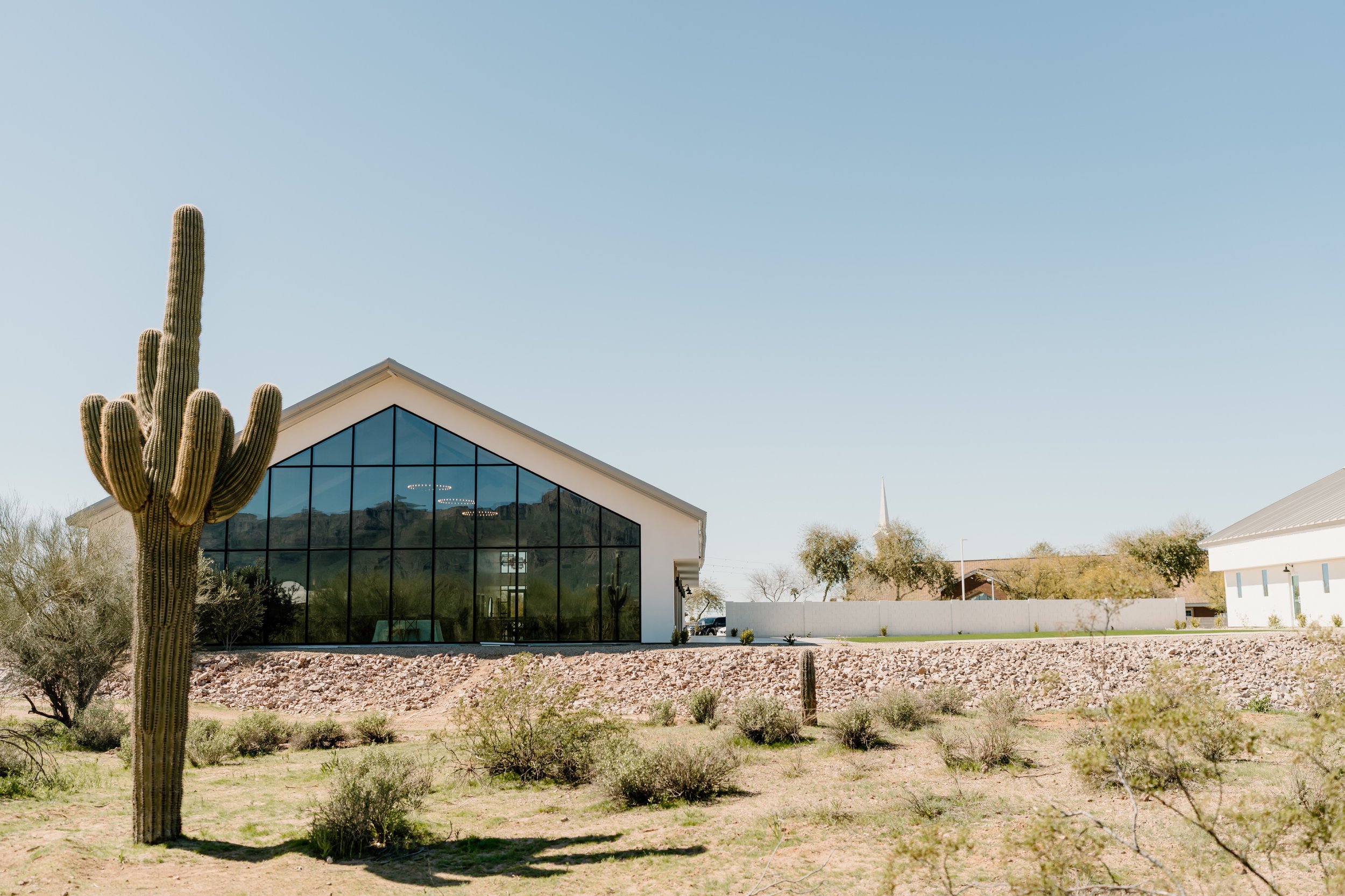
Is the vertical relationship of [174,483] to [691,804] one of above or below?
above

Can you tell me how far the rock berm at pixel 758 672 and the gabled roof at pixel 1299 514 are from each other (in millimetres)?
14752

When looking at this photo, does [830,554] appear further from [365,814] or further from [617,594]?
[365,814]

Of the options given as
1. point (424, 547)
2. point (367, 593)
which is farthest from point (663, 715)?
point (367, 593)

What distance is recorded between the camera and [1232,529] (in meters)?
39.9

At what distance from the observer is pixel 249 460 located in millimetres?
9625

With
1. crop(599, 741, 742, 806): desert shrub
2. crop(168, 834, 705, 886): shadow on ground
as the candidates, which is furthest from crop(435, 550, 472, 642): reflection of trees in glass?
crop(168, 834, 705, 886): shadow on ground

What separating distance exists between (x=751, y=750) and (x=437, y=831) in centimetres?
628

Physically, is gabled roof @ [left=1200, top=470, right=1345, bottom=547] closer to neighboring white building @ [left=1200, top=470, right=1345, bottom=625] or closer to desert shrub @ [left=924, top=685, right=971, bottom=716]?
neighboring white building @ [left=1200, top=470, right=1345, bottom=625]

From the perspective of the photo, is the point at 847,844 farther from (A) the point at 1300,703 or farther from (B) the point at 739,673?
(A) the point at 1300,703

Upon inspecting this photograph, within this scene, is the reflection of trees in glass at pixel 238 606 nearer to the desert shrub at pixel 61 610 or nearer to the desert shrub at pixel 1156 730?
the desert shrub at pixel 61 610

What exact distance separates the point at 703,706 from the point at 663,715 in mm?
855

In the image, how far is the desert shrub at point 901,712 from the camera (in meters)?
16.5

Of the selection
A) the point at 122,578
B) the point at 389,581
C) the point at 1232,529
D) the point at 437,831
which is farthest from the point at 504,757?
the point at 1232,529

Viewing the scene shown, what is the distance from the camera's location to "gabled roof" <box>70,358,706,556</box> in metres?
26.1
